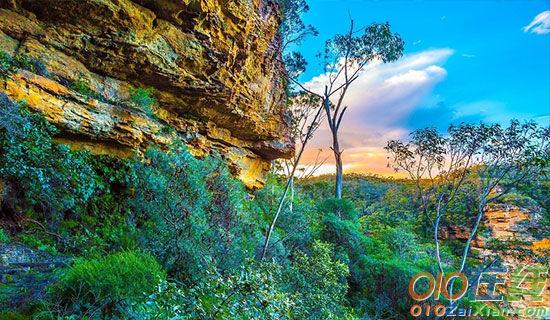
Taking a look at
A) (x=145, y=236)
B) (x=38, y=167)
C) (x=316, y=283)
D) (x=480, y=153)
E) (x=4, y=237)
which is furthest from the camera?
(x=480, y=153)

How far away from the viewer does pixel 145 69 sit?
10.6 metres

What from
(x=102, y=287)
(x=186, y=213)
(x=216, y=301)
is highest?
→ (x=186, y=213)

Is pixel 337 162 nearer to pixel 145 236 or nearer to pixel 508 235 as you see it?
pixel 508 235

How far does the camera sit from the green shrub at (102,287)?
3.96 m

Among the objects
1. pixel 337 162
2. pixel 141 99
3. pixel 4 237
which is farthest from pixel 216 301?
pixel 337 162

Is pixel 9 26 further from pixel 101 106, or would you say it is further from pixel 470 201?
A: pixel 470 201

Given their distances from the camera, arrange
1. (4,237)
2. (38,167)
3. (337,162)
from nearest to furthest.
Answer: (4,237), (38,167), (337,162)

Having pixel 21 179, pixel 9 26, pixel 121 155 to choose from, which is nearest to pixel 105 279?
pixel 21 179

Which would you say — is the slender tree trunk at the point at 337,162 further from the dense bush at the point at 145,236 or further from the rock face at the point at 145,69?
the dense bush at the point at 145,236

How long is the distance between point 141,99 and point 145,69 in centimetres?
91

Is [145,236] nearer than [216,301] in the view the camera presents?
No

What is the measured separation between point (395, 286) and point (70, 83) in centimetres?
1388

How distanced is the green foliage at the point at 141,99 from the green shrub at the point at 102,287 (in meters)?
7.17

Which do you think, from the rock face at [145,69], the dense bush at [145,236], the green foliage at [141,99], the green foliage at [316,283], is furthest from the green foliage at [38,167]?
the green foliage at [316,283]
